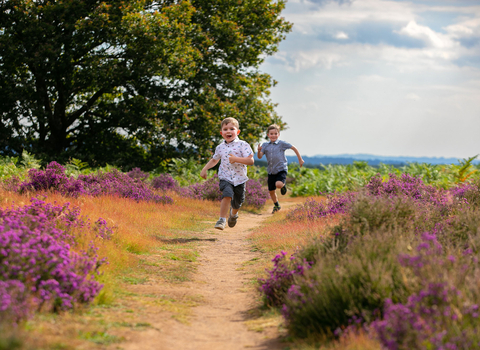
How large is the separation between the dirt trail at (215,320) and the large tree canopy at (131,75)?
43.2 feet

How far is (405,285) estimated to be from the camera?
3.67 metres

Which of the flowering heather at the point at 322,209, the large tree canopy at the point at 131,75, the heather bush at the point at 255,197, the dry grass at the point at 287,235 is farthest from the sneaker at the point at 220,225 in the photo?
the large tree canopy at the point at 131,75

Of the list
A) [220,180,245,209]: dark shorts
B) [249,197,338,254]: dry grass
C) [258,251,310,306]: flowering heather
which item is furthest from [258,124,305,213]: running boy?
[258,251,310,306]: flowering heather

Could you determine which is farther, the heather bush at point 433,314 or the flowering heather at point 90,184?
the flowering heather at point 90,184

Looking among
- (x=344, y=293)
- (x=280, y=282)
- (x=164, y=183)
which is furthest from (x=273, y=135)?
(x=344, y=293)

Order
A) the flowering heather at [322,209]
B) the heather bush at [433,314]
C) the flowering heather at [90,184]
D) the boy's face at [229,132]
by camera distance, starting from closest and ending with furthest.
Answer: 1. the heather bush at [433,314]
2. the boy's face at [229,132]
3. the flowering heather at [322,209]
4. the flowering heather at [90,184]

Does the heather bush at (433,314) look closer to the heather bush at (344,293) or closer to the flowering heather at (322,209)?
the heather bush at (344,293)

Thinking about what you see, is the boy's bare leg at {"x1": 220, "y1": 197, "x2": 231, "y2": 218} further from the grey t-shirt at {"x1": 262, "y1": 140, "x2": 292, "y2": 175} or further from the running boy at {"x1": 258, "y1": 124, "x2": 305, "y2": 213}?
the grey t-shirt at {"x1": 262, "y1": 140, "x2": 292, "y2": 175}

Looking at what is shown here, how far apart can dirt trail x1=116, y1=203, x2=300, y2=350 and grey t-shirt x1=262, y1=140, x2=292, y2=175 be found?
5.34 m

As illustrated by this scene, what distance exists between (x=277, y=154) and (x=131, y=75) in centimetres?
1006

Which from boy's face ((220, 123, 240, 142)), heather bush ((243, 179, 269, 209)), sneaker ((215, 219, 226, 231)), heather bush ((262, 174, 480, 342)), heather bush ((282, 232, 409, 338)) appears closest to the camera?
heather bush ((262, 174, 480, 342))

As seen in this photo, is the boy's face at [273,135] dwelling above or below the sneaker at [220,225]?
above

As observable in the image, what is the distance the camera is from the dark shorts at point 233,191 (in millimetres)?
9181

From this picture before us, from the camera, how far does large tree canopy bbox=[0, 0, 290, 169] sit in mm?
17953
